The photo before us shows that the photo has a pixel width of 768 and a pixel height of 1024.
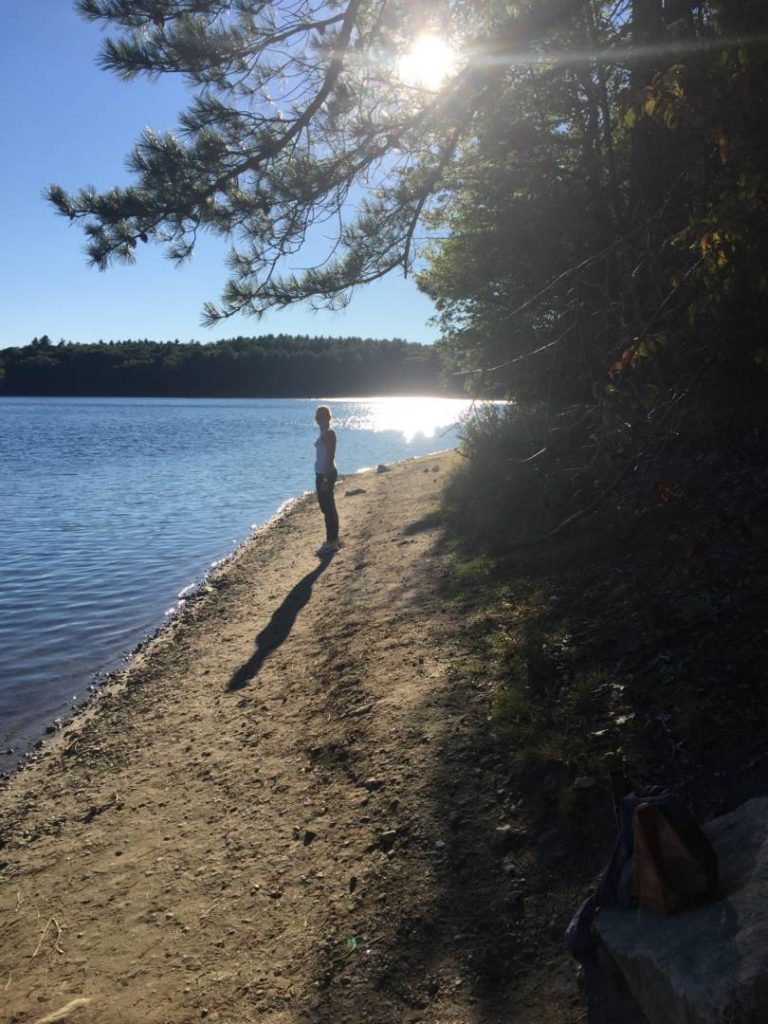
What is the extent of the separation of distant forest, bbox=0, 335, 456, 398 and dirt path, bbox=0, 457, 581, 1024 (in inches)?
4836

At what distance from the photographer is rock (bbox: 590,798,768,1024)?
7.06 ft

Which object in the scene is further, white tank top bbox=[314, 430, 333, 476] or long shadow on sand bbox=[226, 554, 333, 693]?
white tank top bbox=[314, 430, 333, 476]

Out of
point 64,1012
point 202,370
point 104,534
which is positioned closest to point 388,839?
point 64,1012

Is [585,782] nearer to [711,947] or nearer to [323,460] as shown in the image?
[711,947]

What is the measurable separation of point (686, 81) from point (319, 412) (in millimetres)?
8032

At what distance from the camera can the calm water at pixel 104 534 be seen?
9008 mm

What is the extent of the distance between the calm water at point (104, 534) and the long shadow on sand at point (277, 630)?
6.03 ft

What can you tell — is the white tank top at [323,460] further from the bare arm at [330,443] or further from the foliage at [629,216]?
the foliage at [629,216]

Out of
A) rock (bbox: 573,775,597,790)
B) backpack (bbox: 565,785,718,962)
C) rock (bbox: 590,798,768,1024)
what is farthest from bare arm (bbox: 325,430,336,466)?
rock (bbox: 590,798,768,1024)

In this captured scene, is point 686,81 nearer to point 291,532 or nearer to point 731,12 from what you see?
point 731,12

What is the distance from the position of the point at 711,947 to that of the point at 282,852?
2.66 metres

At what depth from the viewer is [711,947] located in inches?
92.7

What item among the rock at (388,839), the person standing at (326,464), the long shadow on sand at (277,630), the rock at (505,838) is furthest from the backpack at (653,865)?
the person standing at (326,464)

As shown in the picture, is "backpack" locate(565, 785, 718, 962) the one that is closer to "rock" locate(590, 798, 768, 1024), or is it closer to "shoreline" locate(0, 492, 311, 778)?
"rock" locate(590, 798, 768, 1024)
